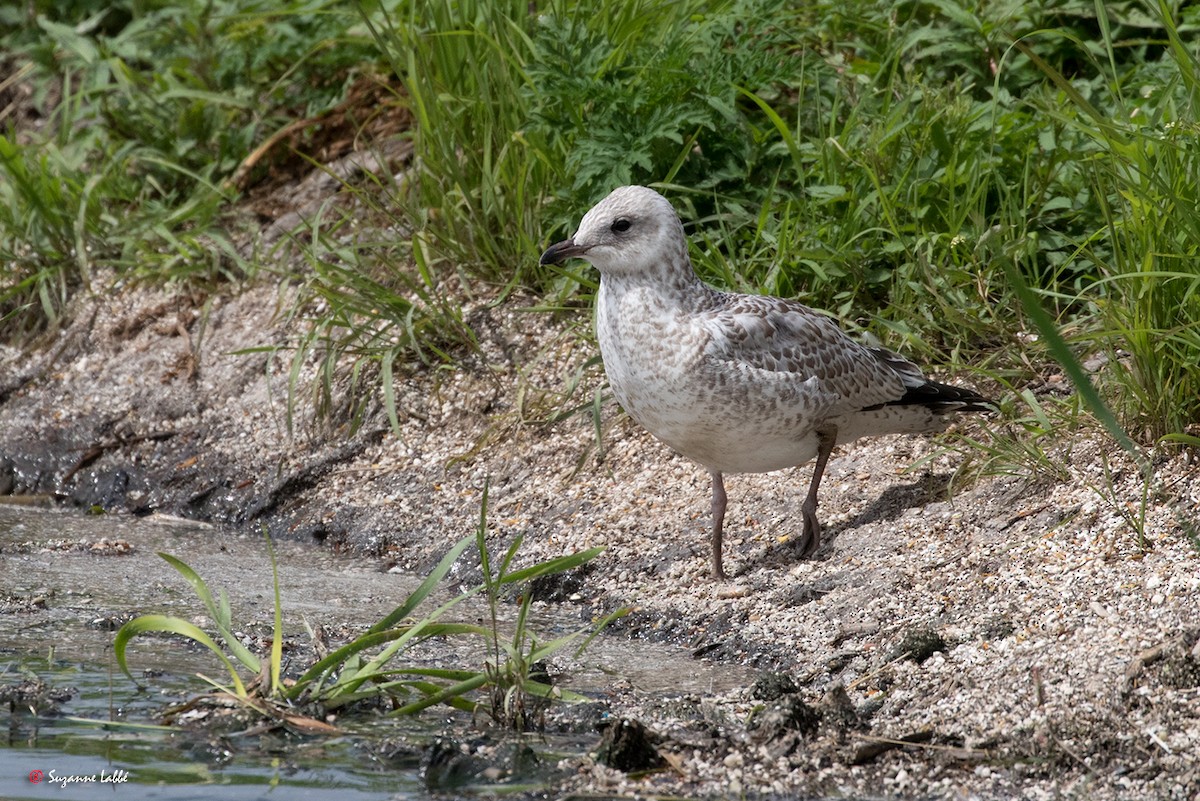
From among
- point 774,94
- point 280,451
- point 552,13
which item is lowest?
point 280,451

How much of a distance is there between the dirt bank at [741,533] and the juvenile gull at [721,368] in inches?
12.2

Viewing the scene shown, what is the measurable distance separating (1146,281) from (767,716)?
2011 mm

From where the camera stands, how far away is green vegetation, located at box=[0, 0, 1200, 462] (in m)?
5.52

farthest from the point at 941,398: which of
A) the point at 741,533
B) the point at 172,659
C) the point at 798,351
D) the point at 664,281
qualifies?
Result: the point at 172,659

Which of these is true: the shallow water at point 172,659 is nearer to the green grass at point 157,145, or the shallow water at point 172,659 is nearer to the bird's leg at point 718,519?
the bird's leg at point 718,519

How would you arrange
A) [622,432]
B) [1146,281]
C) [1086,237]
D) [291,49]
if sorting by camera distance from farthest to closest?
[291,49] → [622,432] → [1086,237] → [1146,281]

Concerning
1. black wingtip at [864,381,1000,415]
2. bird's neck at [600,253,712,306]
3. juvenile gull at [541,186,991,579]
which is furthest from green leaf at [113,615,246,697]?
black wingtip at [864,381,1000,415]

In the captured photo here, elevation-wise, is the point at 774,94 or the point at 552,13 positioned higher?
the point at 552,13

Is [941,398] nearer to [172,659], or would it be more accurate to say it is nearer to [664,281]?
[664,281]

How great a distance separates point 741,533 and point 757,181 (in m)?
1.75

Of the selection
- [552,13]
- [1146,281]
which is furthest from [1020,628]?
[552,13]

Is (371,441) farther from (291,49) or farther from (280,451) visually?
(291,49)

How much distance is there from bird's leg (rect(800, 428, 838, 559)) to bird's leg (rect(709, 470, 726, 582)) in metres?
0.28

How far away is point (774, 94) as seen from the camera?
6.62 meters
